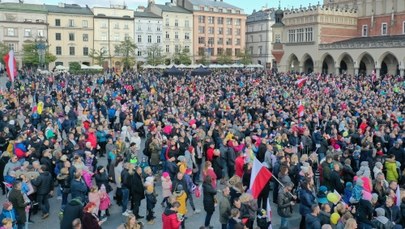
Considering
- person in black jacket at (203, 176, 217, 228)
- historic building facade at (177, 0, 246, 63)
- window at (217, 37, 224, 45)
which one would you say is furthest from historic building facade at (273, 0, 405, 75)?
person in black jacket at (203, 176, 217, 228)

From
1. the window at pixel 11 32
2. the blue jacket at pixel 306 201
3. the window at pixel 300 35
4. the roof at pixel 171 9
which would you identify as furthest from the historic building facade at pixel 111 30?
the blue jacket at pixel 306 201

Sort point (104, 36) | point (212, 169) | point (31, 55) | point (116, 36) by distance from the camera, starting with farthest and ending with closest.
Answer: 1. point (116, 36)
2. point (104, 36)
3. point (31, 55)
4. point (212, 169)

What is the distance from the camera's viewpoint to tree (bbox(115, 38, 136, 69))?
70.9 m

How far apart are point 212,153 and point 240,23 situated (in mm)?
76882

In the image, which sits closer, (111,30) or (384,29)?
(384,29)

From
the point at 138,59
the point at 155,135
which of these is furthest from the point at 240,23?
the point at 155,135

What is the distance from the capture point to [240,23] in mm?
86375

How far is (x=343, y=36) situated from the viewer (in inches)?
2349

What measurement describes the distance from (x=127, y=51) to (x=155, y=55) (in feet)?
22.4

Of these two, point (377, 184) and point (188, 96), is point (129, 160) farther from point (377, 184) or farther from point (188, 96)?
point (188, 96)

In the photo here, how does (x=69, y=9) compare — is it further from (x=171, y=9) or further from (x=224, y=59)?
(x=224, y=59)

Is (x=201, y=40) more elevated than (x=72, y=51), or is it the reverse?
(x=201, y=40)

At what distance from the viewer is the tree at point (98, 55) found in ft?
226

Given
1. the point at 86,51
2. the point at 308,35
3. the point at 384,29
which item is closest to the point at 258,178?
the point at 308,35
